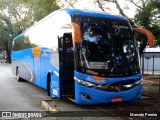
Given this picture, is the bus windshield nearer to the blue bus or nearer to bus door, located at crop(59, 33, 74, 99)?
the blue bus

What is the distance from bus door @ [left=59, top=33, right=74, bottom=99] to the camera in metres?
10.1

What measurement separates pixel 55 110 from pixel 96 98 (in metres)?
1.33

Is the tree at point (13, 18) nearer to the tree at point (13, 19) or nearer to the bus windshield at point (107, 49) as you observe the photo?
the tree at point (13, 19)

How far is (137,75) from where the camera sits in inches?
384

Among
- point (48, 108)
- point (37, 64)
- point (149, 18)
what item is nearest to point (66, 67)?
point (48, 108)

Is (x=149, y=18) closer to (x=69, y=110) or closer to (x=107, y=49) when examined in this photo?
(x=107, y=49)

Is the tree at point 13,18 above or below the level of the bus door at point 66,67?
above

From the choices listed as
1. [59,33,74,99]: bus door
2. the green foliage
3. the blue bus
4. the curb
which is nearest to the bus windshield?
the blue bus

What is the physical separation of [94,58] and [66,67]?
1.41 m

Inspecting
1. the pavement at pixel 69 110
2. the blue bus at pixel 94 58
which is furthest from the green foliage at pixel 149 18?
the pavement at pixel 69 110

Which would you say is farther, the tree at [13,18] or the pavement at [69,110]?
the tree at [13,18]

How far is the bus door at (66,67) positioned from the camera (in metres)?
10.1

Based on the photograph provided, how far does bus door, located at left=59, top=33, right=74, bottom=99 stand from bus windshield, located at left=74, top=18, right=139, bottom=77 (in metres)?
0.99

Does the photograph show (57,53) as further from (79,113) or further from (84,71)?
(79,113)
